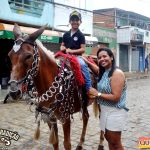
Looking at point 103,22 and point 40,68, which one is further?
point 103,22

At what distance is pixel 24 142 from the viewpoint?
6230mm

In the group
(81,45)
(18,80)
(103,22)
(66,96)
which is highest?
(103,22)

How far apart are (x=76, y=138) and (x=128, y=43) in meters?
25.8

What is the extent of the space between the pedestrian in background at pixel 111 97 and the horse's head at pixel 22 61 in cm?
95

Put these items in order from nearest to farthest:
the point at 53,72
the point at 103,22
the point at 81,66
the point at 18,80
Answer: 1. the point at 18,80
2. the point at 53,72
3. the point at 81,66
4. the point at 103,22

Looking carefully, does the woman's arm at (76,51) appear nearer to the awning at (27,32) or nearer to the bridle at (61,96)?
the bridle at (61,96)

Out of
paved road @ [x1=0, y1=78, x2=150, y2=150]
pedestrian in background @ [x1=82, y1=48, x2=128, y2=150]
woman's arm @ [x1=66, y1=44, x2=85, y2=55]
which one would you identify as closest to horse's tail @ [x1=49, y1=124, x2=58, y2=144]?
paved road @ [x1=0, y1=78, x2=150, y2=150]

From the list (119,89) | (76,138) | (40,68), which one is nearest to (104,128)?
(119,89)

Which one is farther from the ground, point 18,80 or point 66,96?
point 18,80

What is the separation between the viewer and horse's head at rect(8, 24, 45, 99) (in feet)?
12.6

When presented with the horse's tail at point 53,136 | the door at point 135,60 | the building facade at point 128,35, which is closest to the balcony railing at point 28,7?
the building facade at point 128,35

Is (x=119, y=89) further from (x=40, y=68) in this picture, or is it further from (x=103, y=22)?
(x=103, y=22)

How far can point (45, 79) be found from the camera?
453 cm

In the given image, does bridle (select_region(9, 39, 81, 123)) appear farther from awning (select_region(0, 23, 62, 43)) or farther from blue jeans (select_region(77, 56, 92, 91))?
awning (select_region(0, 23, 62, 43))
